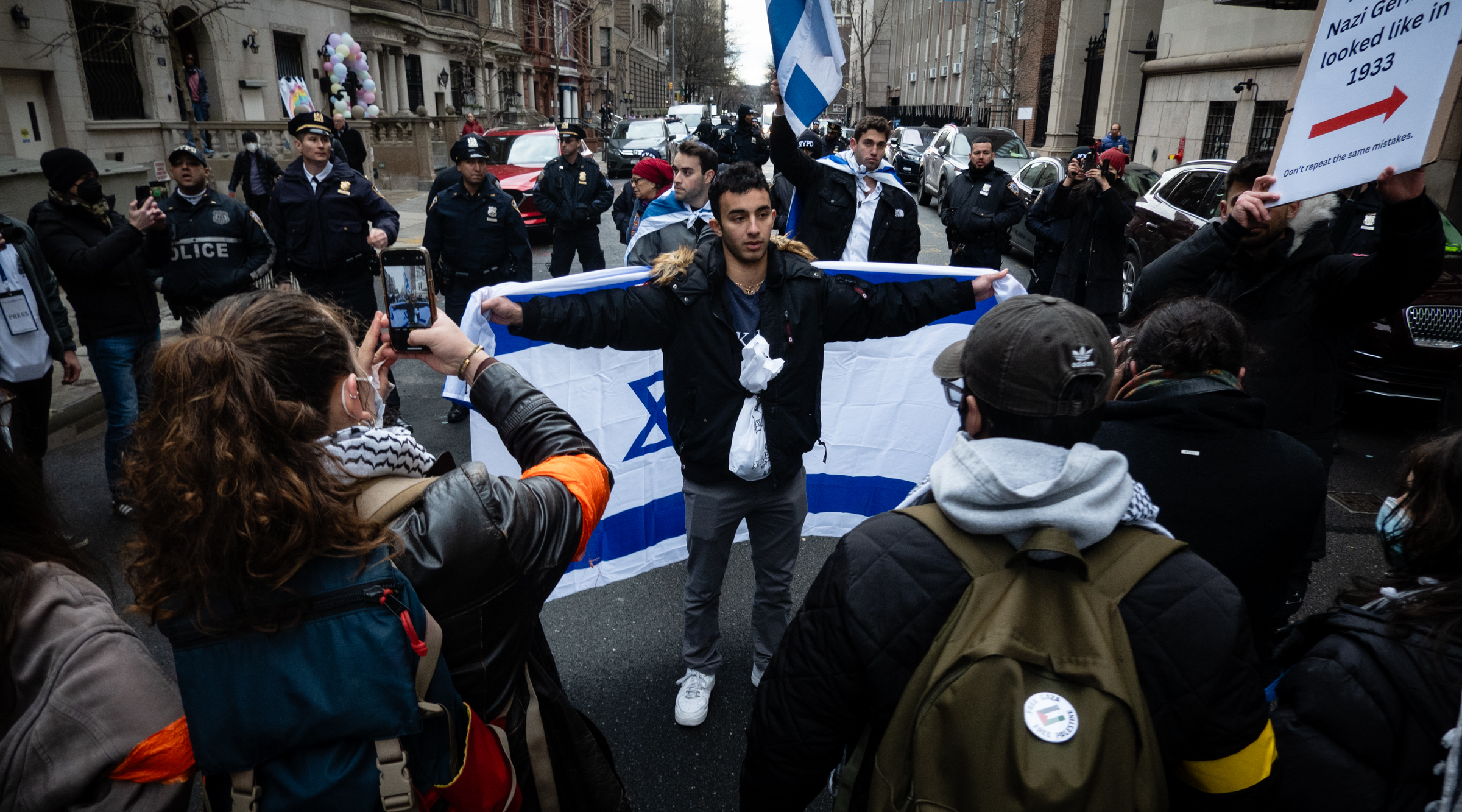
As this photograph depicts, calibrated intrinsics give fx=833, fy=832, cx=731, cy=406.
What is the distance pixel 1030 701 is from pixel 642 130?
26.4 metres

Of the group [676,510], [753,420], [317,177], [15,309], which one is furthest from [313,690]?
[317,177]

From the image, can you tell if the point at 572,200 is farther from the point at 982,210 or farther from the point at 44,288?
the point at 44,288

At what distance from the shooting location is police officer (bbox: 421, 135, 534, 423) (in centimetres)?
652

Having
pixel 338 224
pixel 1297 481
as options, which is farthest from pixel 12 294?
pixel 1297 481

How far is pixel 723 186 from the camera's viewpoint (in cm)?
304

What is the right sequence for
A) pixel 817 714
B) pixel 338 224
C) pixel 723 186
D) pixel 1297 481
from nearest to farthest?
pixel 817 714, pixel 1297 481, pixel 723 186, pixel 338 224

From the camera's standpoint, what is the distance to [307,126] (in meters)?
5.92

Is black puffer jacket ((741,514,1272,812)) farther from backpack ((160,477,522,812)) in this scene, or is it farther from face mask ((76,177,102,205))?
face mask ((76,177,102,205))

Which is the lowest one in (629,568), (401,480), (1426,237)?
(629,568)

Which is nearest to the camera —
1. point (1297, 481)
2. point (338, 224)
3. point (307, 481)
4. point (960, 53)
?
point (307, 481)

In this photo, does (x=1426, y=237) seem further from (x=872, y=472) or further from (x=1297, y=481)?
(x=872, y=472)

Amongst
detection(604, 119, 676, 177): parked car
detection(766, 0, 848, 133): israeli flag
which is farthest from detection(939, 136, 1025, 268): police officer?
detection(604, 119, 676, 177): parked car

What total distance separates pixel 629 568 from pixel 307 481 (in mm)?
2575

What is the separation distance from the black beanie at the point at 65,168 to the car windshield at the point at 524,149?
34.6 feet
